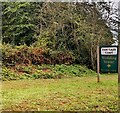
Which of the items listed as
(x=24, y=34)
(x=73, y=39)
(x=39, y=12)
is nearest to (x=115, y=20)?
(x=73, y=39)

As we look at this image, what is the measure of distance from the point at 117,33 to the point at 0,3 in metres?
5.59

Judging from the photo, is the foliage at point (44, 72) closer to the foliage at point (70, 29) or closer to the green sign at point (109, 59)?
the foliage at point (70, 29)

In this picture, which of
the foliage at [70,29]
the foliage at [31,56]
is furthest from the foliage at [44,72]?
the foliage at [70,29]

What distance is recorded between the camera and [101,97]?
4965mm

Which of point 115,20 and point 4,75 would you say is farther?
point 115,20

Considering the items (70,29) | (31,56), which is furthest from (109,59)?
(70,29)

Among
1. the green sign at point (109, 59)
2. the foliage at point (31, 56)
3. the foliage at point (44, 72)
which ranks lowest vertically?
the foliage at point (44, 72)

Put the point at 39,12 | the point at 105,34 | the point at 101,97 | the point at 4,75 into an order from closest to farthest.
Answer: the point at 101,97 < the point at 4,75 < the point at 105,34 < the point at 39,12

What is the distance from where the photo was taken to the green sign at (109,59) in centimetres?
641

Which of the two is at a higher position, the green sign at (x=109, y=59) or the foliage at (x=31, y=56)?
the green sign at (x=109, y=59)

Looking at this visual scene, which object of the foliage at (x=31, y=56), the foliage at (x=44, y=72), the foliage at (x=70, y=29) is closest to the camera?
the foliage at (x=44, y=72)

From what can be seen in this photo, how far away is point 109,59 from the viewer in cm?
645

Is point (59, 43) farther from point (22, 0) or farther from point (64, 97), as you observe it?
point (64, 97)

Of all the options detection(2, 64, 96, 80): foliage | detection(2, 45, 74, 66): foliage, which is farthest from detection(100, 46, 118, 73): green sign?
detection(2, 45, 74, 66): foliage
